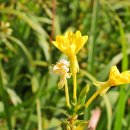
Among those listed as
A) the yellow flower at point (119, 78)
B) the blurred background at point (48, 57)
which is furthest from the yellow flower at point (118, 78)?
the blurred background at point (48, 57)

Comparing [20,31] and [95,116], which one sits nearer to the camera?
[95,116]

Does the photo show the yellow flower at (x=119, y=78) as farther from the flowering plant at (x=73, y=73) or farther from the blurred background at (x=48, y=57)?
the blurred background at (x=48, y=57)

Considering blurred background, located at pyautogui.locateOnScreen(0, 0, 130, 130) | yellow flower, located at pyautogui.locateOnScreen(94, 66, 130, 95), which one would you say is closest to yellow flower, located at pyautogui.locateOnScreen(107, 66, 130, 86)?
yellow flower, located at pyautogui.locateOnScreen(94, 66, 130, 95)

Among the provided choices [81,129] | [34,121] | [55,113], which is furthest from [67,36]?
[55,113]

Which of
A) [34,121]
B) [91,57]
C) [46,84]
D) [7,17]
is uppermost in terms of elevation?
[7,17]

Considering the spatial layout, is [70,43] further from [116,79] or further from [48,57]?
[48,57]

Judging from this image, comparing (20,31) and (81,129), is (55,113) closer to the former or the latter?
(20,31)

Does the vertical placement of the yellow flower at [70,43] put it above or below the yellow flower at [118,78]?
above

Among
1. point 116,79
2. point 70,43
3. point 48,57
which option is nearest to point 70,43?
point 70,43
